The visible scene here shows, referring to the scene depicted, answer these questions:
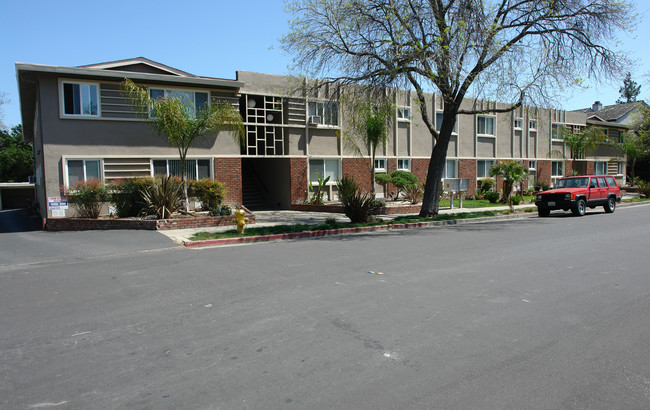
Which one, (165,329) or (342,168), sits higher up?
(342,168)

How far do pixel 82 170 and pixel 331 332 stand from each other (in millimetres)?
15394

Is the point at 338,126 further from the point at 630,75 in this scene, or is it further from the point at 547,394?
the point at 547,394

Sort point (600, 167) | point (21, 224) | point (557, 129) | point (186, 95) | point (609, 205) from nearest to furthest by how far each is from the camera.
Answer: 1. point (186, 95)
2. point (21, 224)
3. point (609, 205)
4. point (557, 129)
5. point (600, 167)

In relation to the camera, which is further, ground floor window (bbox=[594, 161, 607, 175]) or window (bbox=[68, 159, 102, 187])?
ground floor window (bbox=[594, 161, 607, 175])

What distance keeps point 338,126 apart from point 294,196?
14.9ft

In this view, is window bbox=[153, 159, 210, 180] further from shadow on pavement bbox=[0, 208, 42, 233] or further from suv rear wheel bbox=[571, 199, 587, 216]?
suv rear wheel bbox=[571, 199, 587, 216]

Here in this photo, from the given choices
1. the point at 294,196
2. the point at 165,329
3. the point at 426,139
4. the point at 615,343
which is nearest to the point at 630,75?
the point at 426,139

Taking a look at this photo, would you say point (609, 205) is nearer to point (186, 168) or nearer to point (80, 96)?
point (186, 168)

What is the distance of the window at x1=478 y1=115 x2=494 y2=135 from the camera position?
31439 millimetres

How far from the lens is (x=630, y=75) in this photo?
59.2 feet

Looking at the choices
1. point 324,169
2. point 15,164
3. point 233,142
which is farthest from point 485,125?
point 15,164

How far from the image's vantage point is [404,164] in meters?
27.3

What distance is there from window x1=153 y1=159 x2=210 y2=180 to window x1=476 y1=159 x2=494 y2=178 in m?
19.8

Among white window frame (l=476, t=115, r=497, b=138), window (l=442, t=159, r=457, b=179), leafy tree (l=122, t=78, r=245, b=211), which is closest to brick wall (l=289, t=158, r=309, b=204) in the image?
leafy tree (l=122, t=78, r=245, b=211)
